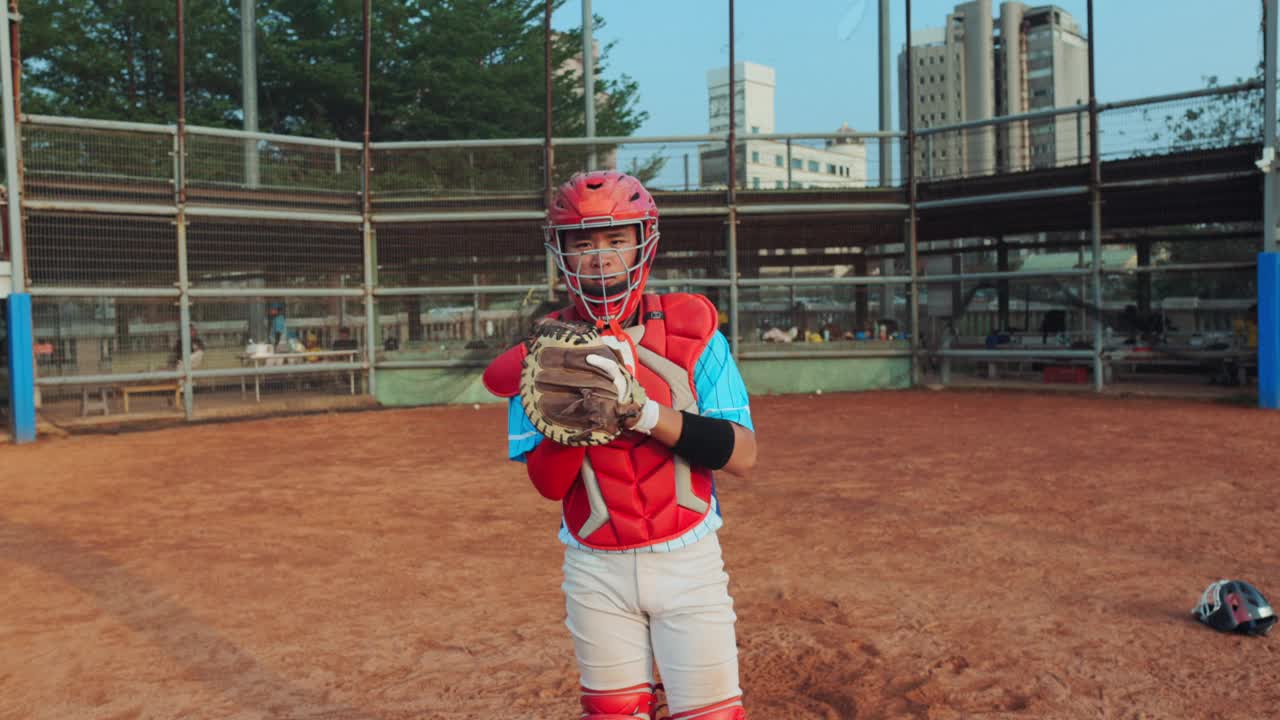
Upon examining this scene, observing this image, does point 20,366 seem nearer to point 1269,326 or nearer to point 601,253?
point 601,253

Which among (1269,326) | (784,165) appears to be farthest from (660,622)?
(784,165)

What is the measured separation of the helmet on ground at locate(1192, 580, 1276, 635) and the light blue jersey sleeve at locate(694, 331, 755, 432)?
349 cm

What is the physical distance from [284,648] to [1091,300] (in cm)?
1485

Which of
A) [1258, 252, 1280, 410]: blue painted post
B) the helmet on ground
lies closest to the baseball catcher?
the helmet on ground

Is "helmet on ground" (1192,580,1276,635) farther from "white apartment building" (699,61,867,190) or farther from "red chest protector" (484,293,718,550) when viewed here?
"white apartment building" (699,61,867,190)

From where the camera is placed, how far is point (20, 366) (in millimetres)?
12805

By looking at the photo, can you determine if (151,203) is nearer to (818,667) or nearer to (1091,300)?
(818,667)

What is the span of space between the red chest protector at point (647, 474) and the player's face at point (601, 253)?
0.63 ft

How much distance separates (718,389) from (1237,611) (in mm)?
3600

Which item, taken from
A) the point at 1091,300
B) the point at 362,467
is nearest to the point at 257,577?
the point at 362,467

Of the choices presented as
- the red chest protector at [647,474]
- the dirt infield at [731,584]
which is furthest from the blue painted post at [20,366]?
the red chest protector at [647,474]

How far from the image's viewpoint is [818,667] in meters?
4.35

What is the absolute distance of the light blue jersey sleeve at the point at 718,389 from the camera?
239 centimetres

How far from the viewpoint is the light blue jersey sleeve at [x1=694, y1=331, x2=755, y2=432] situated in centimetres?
239
